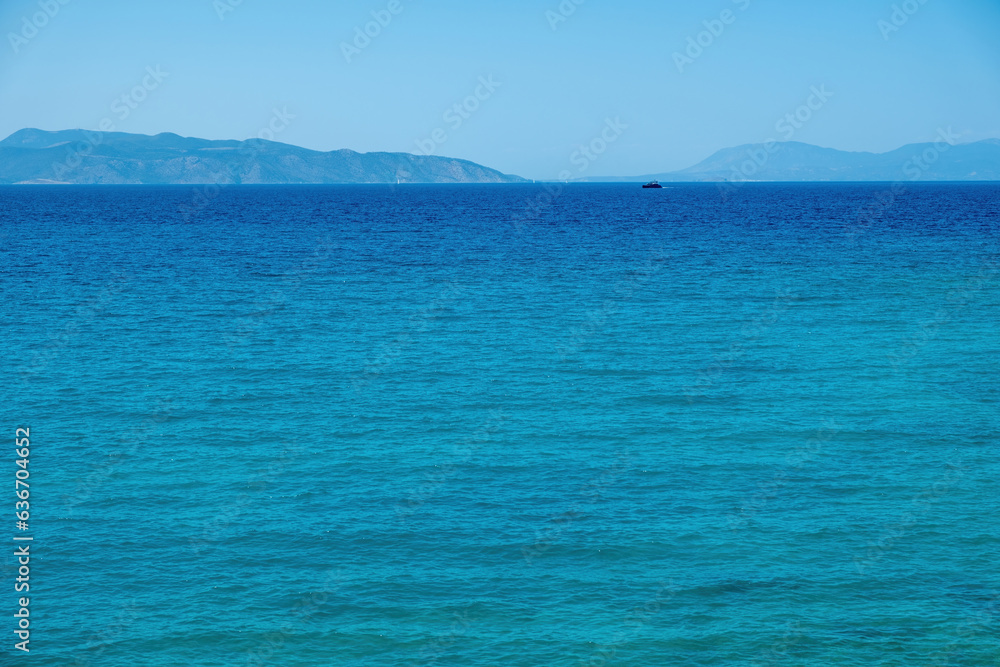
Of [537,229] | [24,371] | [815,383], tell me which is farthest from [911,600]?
[537,229]

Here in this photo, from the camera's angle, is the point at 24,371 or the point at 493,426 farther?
the point at 24,371

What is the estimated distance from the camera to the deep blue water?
16.8 m

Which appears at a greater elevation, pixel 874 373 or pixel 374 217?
pixel 374 217

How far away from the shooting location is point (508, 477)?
23.9 m

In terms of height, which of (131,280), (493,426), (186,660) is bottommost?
(186,660)

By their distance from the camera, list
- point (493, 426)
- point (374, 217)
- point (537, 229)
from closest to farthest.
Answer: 1. point (493, 426)
2. point (537, 229)
3. point (374, 217)

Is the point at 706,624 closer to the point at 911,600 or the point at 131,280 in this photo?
the point at 911,600

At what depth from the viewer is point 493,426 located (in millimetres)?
28094

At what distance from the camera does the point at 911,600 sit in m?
17.6

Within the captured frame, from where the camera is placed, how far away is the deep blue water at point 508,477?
1675cm

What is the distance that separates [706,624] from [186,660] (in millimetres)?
9863

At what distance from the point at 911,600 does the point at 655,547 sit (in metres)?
5.34

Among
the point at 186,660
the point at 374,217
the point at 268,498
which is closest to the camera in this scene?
A: the point at 186,660

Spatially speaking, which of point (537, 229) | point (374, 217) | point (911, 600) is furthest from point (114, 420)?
point (374, 217)
